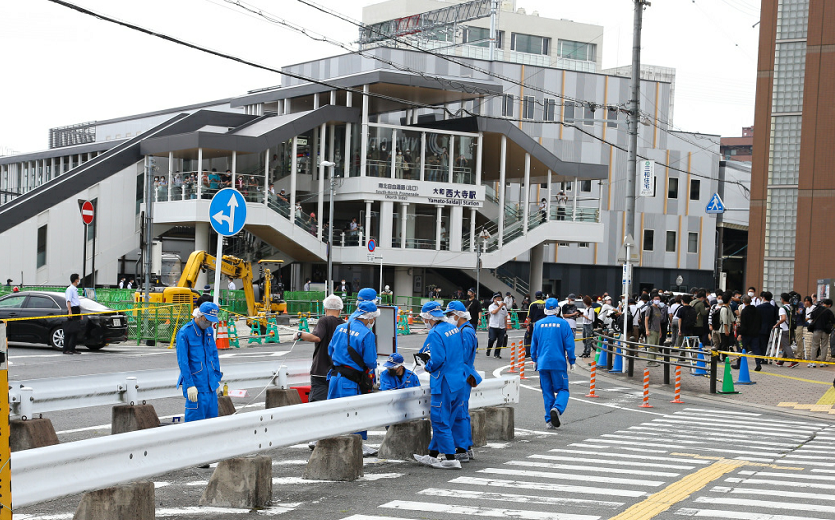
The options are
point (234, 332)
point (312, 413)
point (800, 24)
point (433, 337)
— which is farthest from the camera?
point (800, 24)

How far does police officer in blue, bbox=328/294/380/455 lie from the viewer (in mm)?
10289

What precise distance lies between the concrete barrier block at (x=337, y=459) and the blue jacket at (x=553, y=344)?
4.95m

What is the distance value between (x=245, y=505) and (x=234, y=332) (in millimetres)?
22456

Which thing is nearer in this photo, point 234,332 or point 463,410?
point 463,410

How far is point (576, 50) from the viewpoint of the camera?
8488cm

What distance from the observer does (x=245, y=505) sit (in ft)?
25.6

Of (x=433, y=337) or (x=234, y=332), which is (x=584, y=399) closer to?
(x=433, y=337)

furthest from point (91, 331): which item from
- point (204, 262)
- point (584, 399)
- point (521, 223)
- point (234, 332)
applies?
point (521, 223)

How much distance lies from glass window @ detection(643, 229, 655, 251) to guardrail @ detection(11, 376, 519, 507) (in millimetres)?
60515

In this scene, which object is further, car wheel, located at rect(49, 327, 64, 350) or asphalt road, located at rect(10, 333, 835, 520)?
car wheel, located at rect(49, 327, 64, 350)

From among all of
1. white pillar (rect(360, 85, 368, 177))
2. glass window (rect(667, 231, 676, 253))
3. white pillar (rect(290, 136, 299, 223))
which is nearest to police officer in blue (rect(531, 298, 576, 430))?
white pillar (rect(290, 136, 299, 223))

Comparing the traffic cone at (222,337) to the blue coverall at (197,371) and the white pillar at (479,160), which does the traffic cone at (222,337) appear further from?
the white pillar at (479,160)

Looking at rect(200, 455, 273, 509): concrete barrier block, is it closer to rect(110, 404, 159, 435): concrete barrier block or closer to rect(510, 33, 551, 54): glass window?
rect(110, 404, 159, 435): concrete barrier block

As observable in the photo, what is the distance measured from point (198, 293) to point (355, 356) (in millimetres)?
24298
